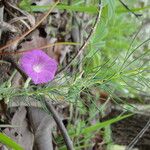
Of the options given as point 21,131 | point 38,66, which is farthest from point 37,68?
point 21,131

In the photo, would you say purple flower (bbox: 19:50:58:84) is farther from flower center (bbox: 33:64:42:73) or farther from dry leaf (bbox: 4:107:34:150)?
dry leaf (bbox: 4:107:34:150)

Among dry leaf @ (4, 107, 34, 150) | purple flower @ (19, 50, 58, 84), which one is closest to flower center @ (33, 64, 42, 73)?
purple flower @ (19, 50, 58, 84)

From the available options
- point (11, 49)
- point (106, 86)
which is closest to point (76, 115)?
point (11, 49)

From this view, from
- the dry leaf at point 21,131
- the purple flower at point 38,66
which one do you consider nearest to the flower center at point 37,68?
the purple flower at point 38,66

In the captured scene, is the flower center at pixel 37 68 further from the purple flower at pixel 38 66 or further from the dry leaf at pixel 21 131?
the dry leaf at pixel 21 131

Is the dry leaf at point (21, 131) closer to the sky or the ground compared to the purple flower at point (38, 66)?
closer to the ground

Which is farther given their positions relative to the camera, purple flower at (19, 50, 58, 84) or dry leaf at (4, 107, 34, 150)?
dry leaf at (4, 107, 34, 150)

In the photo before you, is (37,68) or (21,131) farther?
(21,131)

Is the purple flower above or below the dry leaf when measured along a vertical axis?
above

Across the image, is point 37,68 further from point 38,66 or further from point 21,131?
point 21,131
